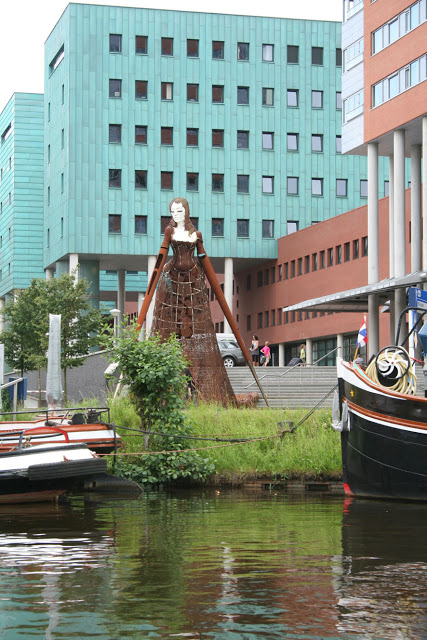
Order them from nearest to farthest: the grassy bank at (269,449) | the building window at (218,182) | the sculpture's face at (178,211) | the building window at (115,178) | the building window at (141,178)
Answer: the grassy bank at (269,449)
the sculpture's face at (178,211)
the building window at (115,178)
the building window at (141,178)
the building window at (218,182)

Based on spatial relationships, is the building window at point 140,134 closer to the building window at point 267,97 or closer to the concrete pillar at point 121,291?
the building window at point 267,97

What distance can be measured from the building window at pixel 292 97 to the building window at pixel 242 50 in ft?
11.3

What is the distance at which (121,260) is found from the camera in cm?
6706

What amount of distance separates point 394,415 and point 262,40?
52.6 m

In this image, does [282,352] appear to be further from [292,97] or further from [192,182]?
[292,97]

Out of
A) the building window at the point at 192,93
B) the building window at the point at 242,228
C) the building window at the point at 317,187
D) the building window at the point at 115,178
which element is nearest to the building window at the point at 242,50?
the building window at the point at 192,93

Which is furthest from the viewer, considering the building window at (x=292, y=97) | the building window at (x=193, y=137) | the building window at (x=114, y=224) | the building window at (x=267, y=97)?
the building window at (x=292, y=97)

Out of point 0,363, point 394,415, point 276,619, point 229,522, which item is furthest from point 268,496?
point 276,619

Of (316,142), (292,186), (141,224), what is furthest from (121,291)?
(316,142)

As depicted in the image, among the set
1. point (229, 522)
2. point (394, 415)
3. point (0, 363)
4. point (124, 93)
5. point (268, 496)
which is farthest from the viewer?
point (124, 93)

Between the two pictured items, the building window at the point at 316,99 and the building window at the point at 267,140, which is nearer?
the building window at the point at 267,140

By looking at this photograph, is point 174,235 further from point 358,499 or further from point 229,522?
point 229,522

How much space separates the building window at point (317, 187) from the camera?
67.8m

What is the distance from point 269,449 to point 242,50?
161 ft
